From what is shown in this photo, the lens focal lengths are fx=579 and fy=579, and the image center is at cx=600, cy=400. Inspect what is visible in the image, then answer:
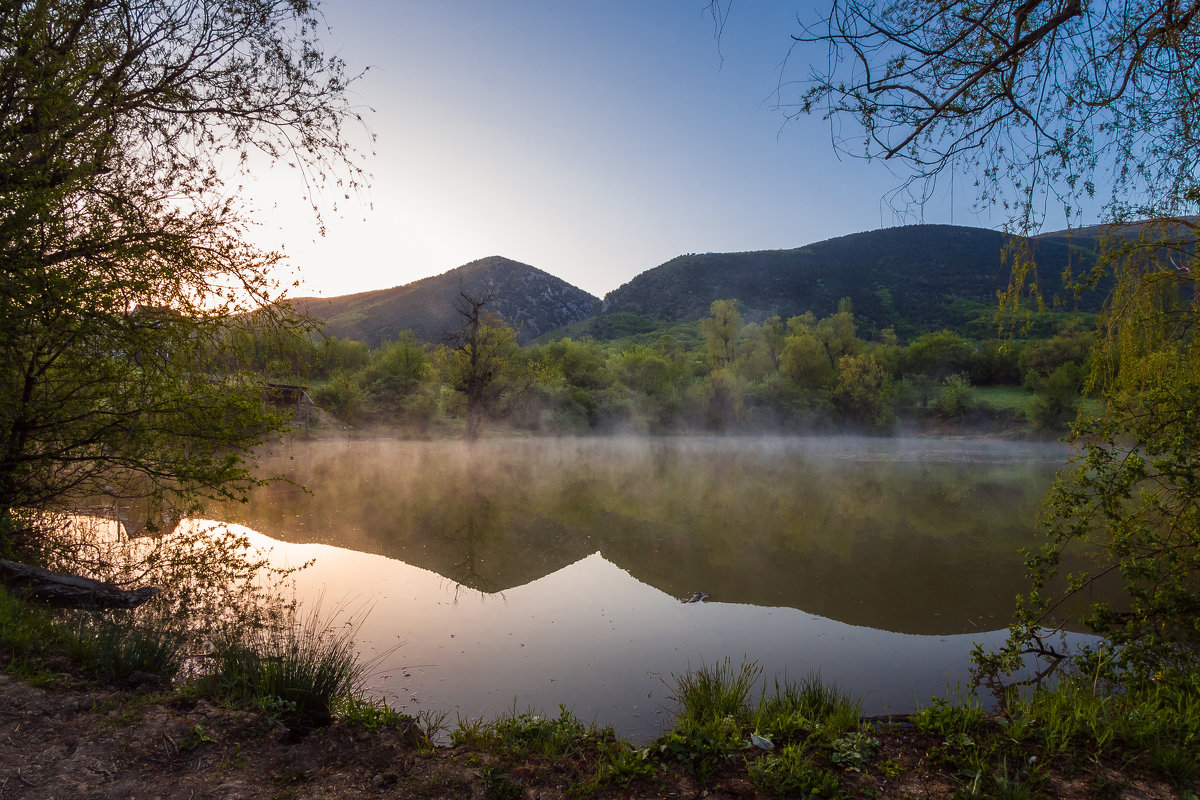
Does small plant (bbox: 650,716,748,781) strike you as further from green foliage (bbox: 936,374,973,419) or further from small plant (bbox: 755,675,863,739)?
green foliage (bbox: 936,374,973,419)

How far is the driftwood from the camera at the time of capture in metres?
5.98

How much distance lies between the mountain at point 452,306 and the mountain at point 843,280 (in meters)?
10.4

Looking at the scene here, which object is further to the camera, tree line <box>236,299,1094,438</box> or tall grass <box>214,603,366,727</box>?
tree line <box>236,299,1094,438</box>

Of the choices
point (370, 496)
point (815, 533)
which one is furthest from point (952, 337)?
point (370, 496)

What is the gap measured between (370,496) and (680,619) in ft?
39.2

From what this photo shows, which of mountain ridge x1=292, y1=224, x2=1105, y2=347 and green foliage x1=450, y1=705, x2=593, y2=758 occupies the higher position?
mountain ridge x1=292, y1=224, x2=1105, y2=347

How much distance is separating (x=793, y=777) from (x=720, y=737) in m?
0.65

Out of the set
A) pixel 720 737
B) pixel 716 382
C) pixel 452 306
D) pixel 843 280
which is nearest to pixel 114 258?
pixel 720 737

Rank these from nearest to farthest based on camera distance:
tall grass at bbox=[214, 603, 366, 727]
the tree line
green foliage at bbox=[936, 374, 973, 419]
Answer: tall grass at bbox=[214, 603, 366, 727], the tree line, green foliage at bbox=[936, 374, 973, 419]

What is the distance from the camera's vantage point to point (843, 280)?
90.7 metres

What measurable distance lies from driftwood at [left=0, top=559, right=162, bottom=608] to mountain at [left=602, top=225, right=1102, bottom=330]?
243ft

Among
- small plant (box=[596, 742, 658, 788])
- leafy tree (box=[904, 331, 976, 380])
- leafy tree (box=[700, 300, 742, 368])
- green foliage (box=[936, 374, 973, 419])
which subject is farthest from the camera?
leafy tree (box=[700, 300, 742, 368])

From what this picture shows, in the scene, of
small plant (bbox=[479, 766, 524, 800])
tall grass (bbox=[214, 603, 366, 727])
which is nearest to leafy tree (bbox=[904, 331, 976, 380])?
tall grass (bbox=[214, 603, 366, 727])

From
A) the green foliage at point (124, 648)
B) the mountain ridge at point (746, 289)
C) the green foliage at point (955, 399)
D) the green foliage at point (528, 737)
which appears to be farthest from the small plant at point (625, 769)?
the mountain ridge at point (746, 289)
